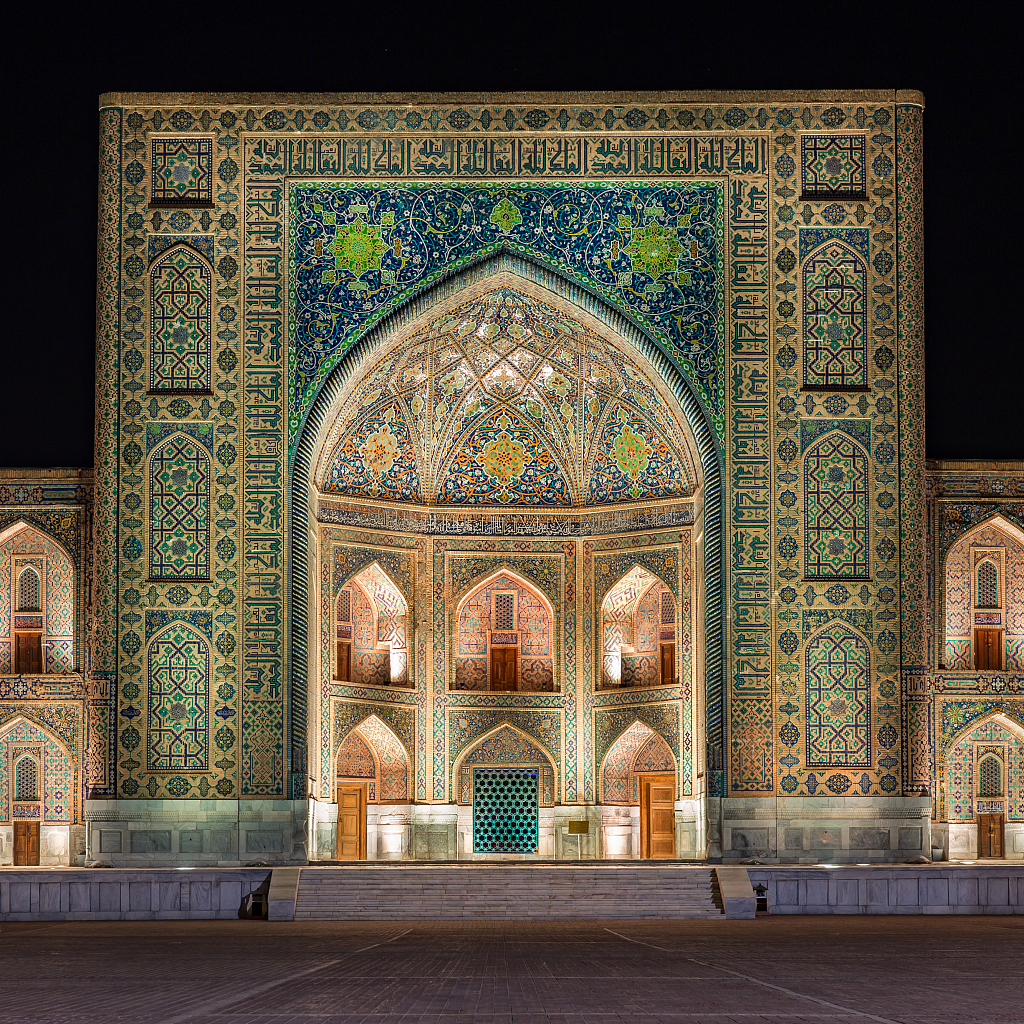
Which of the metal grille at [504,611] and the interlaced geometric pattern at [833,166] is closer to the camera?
the interlaced geometric pattern at [833,166]

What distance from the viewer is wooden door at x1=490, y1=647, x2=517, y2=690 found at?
51.4 ft

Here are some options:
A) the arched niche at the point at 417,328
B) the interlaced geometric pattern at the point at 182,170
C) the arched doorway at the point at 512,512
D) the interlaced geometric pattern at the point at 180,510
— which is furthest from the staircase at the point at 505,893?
the interlaced geometric pattern at the point at 182,170

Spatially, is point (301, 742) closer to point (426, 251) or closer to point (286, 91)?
point (426, 251)

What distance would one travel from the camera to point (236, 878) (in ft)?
37.0

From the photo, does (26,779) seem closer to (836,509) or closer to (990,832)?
(836,509)

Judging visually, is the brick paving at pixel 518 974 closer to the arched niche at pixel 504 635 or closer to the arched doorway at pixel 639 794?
the arched doorway at pixel 639 794

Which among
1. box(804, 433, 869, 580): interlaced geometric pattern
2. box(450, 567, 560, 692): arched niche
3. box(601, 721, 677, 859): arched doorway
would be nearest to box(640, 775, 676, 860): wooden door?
box(601, 721, 677, 859): arched doorway

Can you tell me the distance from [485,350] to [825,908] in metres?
6.26

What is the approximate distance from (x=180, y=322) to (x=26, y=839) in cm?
490

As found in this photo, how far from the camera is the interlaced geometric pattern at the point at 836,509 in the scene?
41.7 ft

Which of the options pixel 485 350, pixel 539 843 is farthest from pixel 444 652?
pixel 485 350

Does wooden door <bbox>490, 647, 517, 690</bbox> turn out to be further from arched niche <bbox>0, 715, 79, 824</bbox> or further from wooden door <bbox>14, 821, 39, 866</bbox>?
wooden door <bbox>14, 821, 39, 866</bbox>

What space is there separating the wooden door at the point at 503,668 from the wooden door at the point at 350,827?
5.86 feet

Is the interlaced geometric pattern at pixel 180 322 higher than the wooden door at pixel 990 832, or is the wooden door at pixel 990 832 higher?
the interlaced geometric pattern at pixel 180 322
